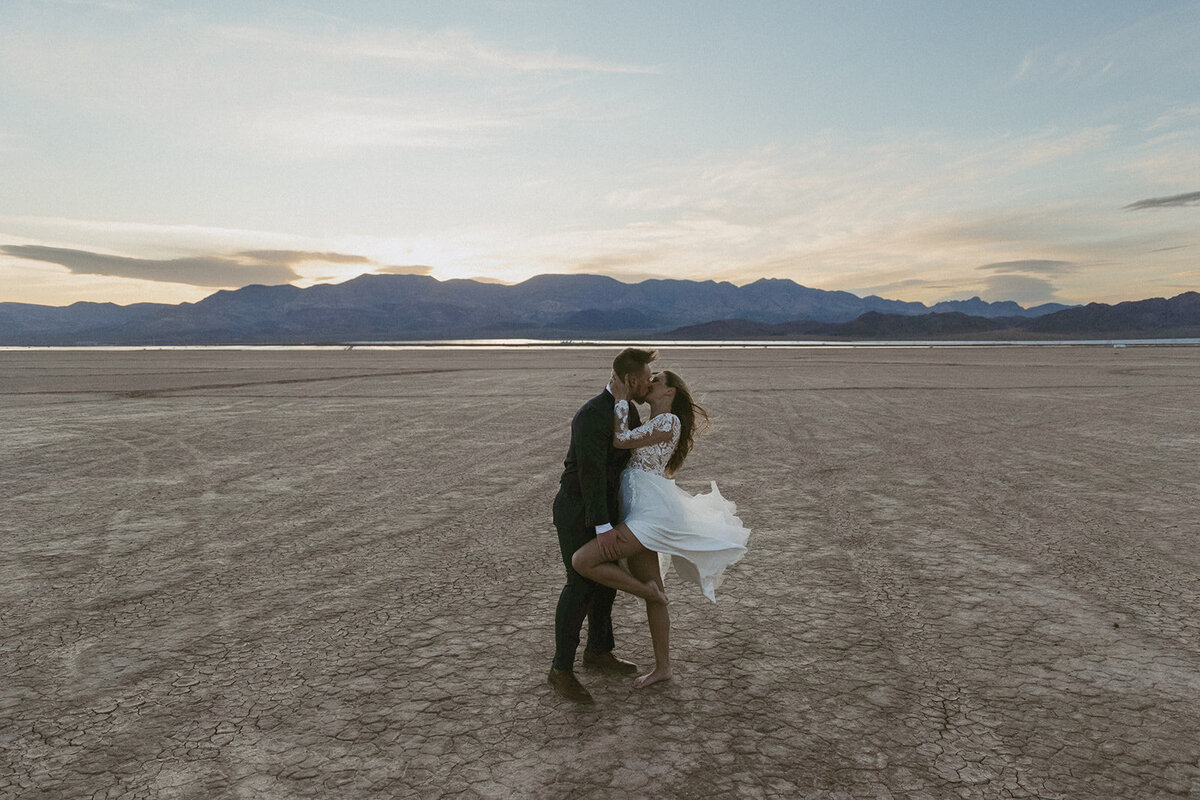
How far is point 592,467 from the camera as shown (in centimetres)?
393

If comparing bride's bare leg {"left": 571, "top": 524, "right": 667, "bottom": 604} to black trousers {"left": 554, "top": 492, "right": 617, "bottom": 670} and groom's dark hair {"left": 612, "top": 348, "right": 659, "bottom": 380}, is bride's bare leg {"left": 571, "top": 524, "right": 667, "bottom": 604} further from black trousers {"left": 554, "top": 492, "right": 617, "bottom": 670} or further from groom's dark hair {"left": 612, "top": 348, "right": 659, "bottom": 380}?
groom's dark hair {"left": 612, "top": 348, "right": 659, "bottom": 380}

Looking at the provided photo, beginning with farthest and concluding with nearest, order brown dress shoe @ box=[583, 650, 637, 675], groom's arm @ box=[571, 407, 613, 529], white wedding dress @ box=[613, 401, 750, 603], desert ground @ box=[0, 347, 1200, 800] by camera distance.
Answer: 1. brown dress shoe @ box=[583, 650, 637, 675]
2. white wedding dress @ box=[613, 401, 750, 603]
3. groom's arm @ box=[571, 407, 613, 529]
4. desert ground @ box=[0, 347, 1200, 800]

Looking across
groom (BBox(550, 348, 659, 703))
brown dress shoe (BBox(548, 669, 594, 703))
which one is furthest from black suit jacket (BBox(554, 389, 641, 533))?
A: brown dress shoe (BBox(548, 669, 594, 703))

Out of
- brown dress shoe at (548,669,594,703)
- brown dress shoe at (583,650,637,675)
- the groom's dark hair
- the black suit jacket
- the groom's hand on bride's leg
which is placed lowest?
brown dress shoe at (583,650,637,675)

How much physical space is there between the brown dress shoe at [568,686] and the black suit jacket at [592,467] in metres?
0.81

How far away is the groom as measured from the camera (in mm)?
3902

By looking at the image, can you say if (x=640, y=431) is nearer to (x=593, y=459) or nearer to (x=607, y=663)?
Result: (x=593, y=459)

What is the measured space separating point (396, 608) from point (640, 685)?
207 centimetres

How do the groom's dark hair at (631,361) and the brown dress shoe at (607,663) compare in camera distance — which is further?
the brown dress shoe at (607,663)

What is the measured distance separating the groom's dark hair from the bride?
2.2 inches

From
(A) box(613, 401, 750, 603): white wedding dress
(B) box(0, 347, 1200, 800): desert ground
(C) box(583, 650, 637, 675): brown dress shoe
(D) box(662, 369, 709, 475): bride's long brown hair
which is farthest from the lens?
(C) box(583, 650, 637, 675): brown dress shoe

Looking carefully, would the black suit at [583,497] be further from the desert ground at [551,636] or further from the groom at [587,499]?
the desert ground at [551,636]

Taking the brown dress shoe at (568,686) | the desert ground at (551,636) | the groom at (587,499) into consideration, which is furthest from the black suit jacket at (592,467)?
the desert ground at (551,636)

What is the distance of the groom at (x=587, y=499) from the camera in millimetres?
3902
